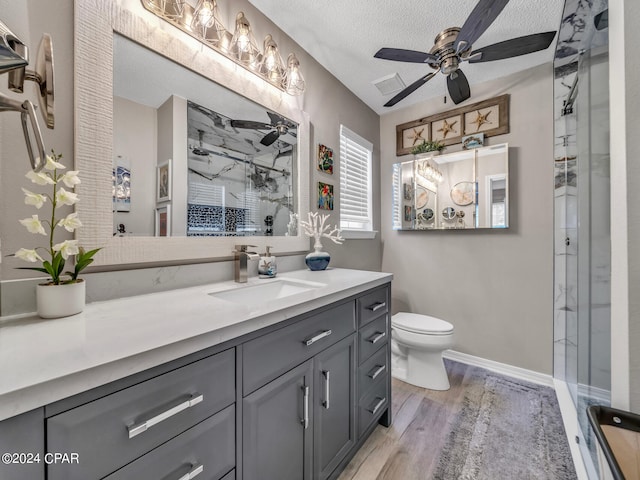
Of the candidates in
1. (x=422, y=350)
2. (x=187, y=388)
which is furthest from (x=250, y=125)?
(x=422, y=350)

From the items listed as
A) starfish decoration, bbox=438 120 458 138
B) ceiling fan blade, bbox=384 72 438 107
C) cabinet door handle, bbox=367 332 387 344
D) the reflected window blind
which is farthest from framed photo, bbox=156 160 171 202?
starfish decoration, bbox=438 120 458 138

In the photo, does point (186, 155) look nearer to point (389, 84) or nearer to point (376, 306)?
point (376, 306)

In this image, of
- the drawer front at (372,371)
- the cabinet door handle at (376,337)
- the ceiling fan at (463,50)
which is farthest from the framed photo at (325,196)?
the drawer front at (372,371)

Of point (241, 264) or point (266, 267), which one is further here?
point (266, 267)

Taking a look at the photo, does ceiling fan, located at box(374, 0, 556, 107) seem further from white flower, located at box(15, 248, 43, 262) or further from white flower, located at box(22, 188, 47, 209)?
white flower, located at box(15, 248, 43, 262)

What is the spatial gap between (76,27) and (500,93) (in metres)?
2.88

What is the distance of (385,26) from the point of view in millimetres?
1771

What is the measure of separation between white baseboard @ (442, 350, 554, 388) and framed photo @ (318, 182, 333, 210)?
1.87m

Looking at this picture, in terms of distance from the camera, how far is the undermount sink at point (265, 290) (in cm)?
126

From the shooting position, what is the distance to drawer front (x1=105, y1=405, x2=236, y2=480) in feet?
1.95

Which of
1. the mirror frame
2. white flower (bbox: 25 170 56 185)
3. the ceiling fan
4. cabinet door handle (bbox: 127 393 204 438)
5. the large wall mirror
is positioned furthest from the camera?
the large wall mirror

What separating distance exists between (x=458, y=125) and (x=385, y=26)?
1190 mm

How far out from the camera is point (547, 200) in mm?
2109

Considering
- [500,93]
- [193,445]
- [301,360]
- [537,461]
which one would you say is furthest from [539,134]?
[193,445]
